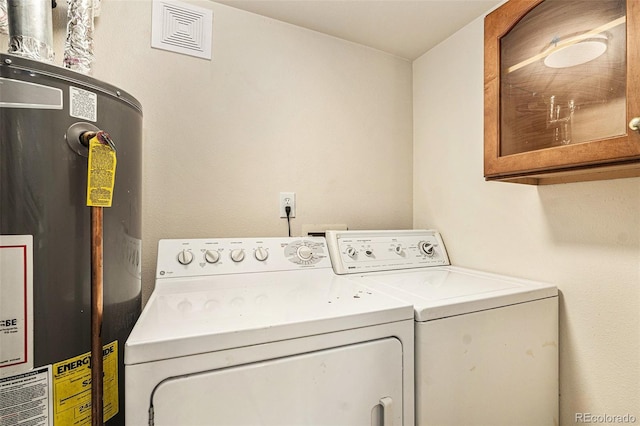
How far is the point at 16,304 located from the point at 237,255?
0.71 metres

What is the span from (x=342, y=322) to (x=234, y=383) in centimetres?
28

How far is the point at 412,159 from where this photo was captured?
1.98 meters

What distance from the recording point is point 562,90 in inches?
40.8

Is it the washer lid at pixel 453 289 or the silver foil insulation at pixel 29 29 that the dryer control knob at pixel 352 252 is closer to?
the washer lid at pixel 453 289

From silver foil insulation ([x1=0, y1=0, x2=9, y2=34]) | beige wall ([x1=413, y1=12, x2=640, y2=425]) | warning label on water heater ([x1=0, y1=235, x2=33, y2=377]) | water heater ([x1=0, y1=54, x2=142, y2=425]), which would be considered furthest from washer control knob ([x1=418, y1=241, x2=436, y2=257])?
silver foil insulation ([x1=0, y1=0, x2=9, y2=34])

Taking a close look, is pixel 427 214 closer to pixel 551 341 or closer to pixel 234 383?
pixel 551 341

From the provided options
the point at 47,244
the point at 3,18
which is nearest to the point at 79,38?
the point at 3,18

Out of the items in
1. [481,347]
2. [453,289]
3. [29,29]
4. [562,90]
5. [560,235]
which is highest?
[29,29]

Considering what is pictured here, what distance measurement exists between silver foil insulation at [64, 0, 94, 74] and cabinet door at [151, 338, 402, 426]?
98 centimetres

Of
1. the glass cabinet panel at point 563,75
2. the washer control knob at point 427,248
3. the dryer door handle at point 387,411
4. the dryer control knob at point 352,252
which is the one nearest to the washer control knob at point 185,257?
the dryer control knob at point 352,252

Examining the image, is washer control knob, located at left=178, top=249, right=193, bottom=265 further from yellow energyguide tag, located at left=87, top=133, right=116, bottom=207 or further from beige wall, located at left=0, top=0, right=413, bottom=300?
yellow energyguide tag, located at left=87, top=133, right=116, bottom=207

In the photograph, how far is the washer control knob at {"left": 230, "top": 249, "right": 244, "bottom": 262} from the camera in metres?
1.29

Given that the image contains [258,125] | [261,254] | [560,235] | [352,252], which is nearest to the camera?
[560,235]

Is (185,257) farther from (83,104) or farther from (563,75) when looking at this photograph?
(563,75)
